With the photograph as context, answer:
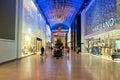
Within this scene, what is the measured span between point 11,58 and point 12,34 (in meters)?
2.46

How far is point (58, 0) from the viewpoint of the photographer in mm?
45781

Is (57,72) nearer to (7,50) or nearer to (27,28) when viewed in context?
(7,50)

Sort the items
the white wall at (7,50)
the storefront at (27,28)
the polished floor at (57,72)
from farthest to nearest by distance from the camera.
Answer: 1. the storefront at (27,28)
2. the white wall at (7,50)
3. the polished floor at (57,72)

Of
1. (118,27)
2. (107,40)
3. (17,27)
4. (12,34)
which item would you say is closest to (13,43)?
(12,34)

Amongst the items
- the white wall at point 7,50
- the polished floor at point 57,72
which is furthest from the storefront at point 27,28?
the polished floor at point 57,72

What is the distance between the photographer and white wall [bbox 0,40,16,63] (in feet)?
53.8

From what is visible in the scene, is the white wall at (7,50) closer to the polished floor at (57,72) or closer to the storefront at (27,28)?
the polished floor at (57,72)

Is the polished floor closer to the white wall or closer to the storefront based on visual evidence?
the white wall

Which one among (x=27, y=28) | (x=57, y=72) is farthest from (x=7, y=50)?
(x=27, y=28)

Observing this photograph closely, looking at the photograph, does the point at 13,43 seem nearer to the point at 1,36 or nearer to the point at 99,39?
the point at 1,36

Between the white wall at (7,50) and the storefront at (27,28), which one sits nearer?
the white wall at (7,50)

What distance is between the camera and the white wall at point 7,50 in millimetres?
16403

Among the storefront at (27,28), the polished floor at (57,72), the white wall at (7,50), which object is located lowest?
the polished floor at (57,72)

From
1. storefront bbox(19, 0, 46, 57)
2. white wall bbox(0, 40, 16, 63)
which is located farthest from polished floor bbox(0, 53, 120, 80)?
storefront bbox(19, 0, 46, 57)
